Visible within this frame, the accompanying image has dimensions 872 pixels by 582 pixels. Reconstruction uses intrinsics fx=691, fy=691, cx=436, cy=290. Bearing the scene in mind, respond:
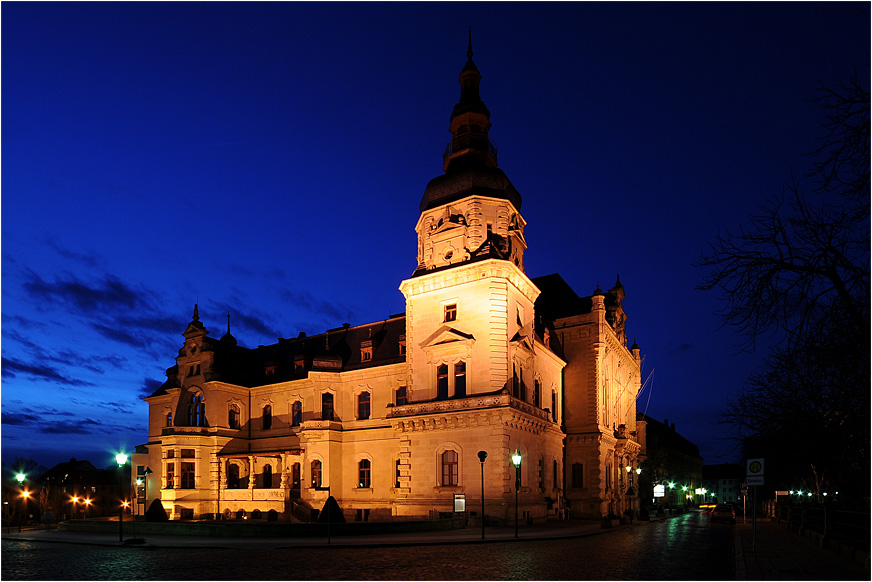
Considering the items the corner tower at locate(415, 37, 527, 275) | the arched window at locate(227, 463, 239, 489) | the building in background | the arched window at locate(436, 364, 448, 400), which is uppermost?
the corner tower at locate(415, 37, 527, 275)

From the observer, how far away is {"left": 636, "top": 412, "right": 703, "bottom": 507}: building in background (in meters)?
78.4

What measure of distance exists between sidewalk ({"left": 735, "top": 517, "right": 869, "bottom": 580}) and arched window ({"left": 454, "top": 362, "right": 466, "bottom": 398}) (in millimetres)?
18367

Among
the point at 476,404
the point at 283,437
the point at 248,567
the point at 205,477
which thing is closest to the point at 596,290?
the point at 476,404

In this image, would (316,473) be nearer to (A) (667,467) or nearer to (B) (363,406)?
(B) (363,406)

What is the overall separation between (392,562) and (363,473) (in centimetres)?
2808

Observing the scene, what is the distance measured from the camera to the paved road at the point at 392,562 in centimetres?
1691

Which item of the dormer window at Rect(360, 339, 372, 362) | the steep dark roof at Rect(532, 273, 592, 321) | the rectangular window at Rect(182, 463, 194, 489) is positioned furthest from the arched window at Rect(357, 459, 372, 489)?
the steep dark roof at Rect(532, 273, 592, 321)

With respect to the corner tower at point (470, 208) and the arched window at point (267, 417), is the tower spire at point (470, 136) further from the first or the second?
the arched window at point (267, 417)

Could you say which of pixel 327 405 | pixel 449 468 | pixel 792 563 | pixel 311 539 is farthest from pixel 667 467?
pixel 792 563

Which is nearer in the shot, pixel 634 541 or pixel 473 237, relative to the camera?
pixel 634 541

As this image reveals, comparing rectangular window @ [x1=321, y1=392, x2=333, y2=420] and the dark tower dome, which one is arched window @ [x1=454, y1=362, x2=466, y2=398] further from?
rectangular window @ [x1=321, y1=392, x2=333, y2=420]

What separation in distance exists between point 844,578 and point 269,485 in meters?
44.2

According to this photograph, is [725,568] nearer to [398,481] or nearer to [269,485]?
[398,481]

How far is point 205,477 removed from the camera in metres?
52.2
